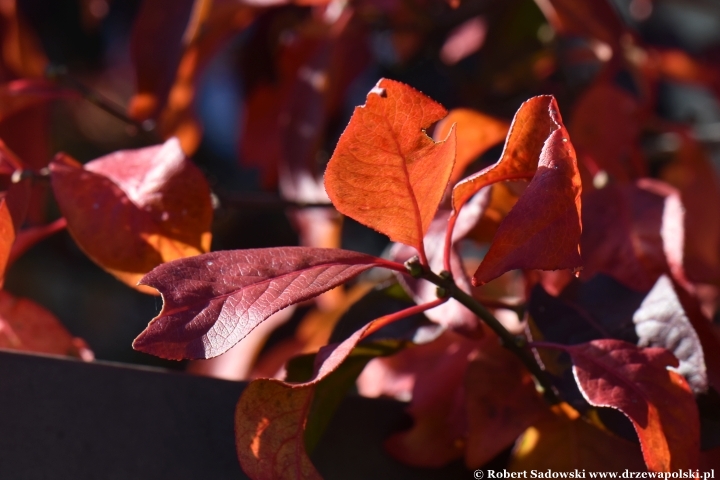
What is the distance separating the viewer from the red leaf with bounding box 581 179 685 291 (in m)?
0.56

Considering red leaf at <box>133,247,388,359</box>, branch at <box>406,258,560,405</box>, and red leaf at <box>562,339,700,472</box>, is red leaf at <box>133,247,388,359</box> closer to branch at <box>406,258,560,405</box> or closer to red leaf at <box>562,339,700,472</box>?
branch at <box>406,258,560,405</box>

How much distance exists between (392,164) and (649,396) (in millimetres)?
210

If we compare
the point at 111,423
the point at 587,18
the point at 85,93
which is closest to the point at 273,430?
the point at 111,423

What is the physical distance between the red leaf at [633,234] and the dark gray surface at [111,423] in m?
0.26

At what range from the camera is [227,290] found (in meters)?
0.41

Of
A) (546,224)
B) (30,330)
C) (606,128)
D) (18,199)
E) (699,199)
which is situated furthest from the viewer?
(699,199)

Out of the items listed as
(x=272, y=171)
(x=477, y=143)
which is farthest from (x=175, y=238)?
(x=272, y=171)

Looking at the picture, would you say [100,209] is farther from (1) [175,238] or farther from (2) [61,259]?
(2) [61,259]

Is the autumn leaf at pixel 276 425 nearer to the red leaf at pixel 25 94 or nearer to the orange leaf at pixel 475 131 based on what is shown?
the orange leaf at pixel 475 131

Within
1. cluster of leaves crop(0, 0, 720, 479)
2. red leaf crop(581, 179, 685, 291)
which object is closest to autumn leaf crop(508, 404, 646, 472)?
cluster of leaves crop(0, 0, 720, 479)

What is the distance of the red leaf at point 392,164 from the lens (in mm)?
386

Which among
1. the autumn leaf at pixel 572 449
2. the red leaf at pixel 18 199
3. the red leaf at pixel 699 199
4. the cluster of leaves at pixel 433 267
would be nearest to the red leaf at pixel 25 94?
the cluster of leaves at pixel 433 267

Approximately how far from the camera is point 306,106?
77cm

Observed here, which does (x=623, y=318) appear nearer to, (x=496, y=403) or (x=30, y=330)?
(x=496, y=403)
